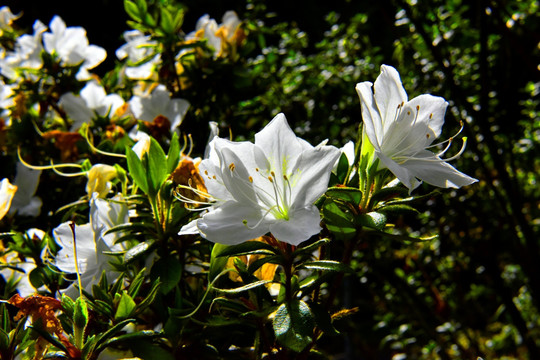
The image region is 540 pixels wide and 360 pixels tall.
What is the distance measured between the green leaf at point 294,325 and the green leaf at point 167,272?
0.66ft

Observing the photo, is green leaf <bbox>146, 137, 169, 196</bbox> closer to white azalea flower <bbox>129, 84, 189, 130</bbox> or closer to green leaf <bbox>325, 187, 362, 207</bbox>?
green leaf <bbox>325, 187, 362, 207</bbox>

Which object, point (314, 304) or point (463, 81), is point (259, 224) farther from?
point (463, 81)

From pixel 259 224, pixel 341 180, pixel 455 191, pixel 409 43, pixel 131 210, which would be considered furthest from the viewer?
pixel 455 191

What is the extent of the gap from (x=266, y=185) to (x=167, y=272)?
0.23m

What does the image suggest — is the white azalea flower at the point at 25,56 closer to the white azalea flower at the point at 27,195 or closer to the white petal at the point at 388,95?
the white azalea flower at the point at 27,195

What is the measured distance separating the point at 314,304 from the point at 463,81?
66.4 inches

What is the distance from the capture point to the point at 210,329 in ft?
2.79

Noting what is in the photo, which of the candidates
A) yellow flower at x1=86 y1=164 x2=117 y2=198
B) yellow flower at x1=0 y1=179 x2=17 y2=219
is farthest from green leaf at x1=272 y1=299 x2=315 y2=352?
yellow flower at x1=0 y1=179 x2=17 y2=219

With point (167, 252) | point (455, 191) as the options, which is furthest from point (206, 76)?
point (455, 191)

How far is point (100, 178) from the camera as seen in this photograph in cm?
100

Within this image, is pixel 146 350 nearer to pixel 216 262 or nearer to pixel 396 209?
pixel 216 262

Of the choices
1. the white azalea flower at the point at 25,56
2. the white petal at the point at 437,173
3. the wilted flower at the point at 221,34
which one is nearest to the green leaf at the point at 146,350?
the white petal at the point at 437,173

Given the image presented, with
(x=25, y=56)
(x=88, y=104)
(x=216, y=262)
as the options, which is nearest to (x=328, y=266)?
(x=216, y=262)

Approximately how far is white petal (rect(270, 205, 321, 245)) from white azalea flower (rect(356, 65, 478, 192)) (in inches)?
5.6
